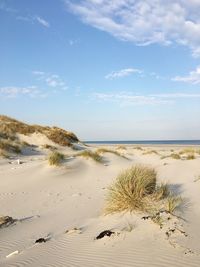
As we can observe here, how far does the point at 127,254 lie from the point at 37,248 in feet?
4.69

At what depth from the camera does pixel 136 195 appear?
763 centimetres

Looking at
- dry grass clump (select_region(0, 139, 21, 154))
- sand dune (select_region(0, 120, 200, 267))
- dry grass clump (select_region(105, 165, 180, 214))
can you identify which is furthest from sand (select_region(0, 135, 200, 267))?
dry grass clump (select_region(0, 139, 21, 154))

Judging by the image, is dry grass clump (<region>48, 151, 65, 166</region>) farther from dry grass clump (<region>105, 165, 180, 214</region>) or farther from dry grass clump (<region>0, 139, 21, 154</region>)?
dry grass clump (<region>0, 139, 21, 154</region>)

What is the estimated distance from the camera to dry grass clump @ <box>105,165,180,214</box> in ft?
24.1

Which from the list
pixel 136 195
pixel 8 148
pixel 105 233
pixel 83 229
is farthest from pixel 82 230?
pixel 8 148

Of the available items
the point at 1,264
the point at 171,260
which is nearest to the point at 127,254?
Answer: the point at 171,260

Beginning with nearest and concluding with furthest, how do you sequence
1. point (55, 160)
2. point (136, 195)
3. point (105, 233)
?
point (105, 233)
point (136, 195)
point (55, 160)

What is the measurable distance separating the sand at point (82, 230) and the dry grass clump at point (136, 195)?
259 mm

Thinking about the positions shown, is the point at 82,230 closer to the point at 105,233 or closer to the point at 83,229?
the point at 83,229

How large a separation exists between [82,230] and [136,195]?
1401 mm

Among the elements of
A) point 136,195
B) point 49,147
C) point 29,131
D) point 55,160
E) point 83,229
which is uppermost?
point 29,131

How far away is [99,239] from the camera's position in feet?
19.5

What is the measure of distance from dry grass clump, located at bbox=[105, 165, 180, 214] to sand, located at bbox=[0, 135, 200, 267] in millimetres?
259

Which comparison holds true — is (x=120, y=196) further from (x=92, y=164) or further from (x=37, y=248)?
(x=92, y=164)
